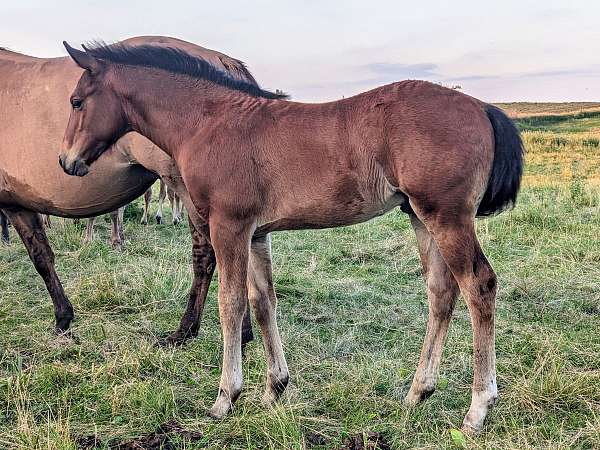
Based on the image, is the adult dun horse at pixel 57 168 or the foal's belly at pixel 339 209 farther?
the adult dun horse at pixel 57 168

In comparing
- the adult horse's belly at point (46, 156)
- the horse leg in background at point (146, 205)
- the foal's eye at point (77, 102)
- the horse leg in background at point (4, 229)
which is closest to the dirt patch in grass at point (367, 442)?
the foal's eye at point (77, 102)

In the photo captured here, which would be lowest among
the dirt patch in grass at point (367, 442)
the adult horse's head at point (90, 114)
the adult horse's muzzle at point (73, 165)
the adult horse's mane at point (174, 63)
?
the dirt patch in grass at point (367, 442)

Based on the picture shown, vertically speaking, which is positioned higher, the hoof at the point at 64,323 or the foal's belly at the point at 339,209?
the foal's belly at the point at 339,209

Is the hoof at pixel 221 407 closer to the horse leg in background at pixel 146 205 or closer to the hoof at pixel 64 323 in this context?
the hoof at pixel 64 323

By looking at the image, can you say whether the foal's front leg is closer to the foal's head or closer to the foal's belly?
the foal's belly

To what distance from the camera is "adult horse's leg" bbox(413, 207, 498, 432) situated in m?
2.78

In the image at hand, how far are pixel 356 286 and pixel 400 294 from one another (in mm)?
447

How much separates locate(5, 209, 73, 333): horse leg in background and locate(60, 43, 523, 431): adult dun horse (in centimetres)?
151

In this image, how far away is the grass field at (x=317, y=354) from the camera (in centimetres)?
291

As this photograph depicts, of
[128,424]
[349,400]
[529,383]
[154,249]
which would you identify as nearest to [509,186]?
[529,383]

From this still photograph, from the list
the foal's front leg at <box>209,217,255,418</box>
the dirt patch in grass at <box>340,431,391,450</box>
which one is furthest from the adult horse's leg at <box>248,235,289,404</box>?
the dirt patch in grass at <box>340,431,391,450</box>

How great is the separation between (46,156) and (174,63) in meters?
1.52

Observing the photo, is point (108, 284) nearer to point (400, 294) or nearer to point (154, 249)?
point (154, 249)

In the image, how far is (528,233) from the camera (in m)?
7.23
